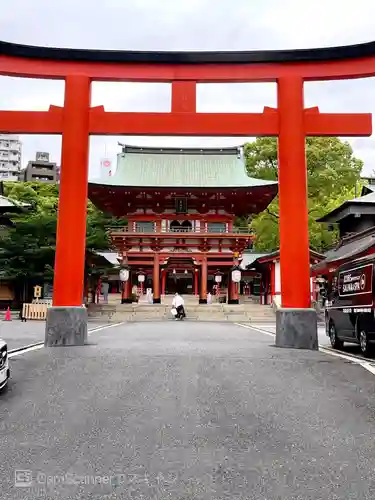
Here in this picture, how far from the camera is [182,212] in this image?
34625mm

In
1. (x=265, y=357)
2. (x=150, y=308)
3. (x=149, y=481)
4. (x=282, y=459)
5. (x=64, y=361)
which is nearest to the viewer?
(x=149, y=481)

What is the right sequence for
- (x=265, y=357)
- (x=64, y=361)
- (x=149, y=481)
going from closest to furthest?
(x=149, y=481) < (x=64, y=361) < (x=265, y=357)

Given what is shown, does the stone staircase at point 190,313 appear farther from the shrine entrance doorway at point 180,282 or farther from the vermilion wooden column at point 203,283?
the shrine entrance doorway at point 180,282

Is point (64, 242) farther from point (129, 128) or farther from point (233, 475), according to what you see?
point (233, 475)

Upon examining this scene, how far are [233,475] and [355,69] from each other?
1108 centimetres

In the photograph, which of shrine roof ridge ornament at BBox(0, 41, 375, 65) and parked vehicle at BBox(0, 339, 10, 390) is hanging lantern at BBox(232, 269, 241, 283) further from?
parked vehicle at BBox(0, 339, 10, 390)

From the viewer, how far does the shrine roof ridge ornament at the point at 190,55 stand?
11898mm

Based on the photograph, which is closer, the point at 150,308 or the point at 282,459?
the point at 282,459

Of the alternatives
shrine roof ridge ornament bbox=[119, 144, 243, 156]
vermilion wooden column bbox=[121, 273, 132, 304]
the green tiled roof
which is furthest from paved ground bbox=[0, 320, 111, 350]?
shrine roof ridge ornament bbox=[119, 144, 243, 156]

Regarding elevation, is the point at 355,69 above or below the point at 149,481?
above

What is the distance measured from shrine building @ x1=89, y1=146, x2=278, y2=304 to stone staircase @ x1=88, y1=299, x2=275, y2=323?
221cm

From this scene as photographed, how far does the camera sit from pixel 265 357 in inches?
385

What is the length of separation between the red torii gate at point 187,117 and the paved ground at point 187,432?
13.3 feet

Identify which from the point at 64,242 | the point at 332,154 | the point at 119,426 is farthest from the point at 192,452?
the point at 332,154
